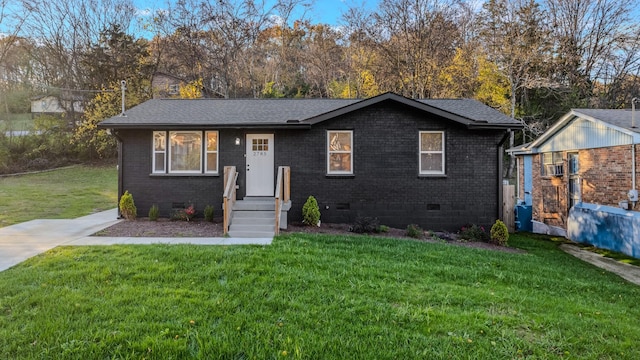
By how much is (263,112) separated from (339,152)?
10.0 feet

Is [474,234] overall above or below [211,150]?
below

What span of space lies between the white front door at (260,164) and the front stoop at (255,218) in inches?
16.0

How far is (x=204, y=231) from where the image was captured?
909 centimetres

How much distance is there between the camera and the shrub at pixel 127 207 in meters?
10.5

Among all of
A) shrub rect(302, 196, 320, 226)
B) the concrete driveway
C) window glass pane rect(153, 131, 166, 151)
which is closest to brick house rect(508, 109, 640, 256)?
shrub rect(302, 196, 320, 226)

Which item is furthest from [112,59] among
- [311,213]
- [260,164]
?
[311,213]

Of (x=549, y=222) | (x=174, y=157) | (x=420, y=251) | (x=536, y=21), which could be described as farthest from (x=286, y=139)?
(x=536, y=21)

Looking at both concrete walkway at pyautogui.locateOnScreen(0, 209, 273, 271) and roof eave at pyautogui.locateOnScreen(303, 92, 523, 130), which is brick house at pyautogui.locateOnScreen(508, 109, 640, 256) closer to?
roof eave at pyautogui.locateOnScreen(303, 92, 523, 130)

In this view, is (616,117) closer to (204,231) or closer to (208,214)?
(204,231)

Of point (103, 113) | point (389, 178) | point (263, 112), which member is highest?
point (103, 113)

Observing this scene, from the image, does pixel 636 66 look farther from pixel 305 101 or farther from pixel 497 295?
pixel 497 295

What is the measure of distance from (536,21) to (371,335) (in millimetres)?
25028

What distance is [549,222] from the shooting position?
13438mm

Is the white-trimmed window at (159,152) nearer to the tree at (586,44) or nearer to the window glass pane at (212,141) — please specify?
the window glass pane at (212,141)
